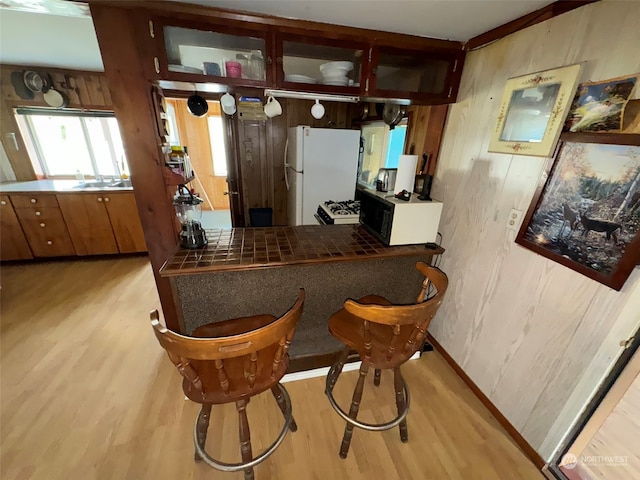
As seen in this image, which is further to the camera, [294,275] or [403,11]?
[294,275]

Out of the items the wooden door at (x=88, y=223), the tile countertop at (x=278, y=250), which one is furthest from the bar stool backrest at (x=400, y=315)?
the wooden door at (x=88, y=223)

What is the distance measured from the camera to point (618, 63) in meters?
0.98

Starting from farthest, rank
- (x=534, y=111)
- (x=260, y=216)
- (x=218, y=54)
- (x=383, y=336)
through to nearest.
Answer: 1. (x=260, y=216)
2. (x=218, y=54)
3. (x=383, y=336)
4. (x=534, y=111)

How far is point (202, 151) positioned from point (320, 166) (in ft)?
10.3

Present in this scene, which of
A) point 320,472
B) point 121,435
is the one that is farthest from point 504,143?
point 121,435

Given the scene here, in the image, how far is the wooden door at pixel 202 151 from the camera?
4563 mm

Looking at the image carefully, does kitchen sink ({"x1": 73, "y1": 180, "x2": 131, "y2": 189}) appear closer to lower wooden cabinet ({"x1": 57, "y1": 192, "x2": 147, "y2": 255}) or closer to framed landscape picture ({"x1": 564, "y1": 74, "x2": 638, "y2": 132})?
lower wooden cabinet ({"x1": 57, "y1": 192, "x2": 147, "y2": 255})

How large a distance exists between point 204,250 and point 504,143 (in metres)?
1.89

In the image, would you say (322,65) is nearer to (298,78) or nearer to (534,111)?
(298,78)

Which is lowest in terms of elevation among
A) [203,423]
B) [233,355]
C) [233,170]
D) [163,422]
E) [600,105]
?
[163,422]

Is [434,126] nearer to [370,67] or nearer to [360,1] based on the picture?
[370,67]

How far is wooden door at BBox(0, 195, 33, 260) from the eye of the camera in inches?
110

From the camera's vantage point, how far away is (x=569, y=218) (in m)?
1.15

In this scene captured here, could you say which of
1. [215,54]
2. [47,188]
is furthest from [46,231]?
[215,54]
